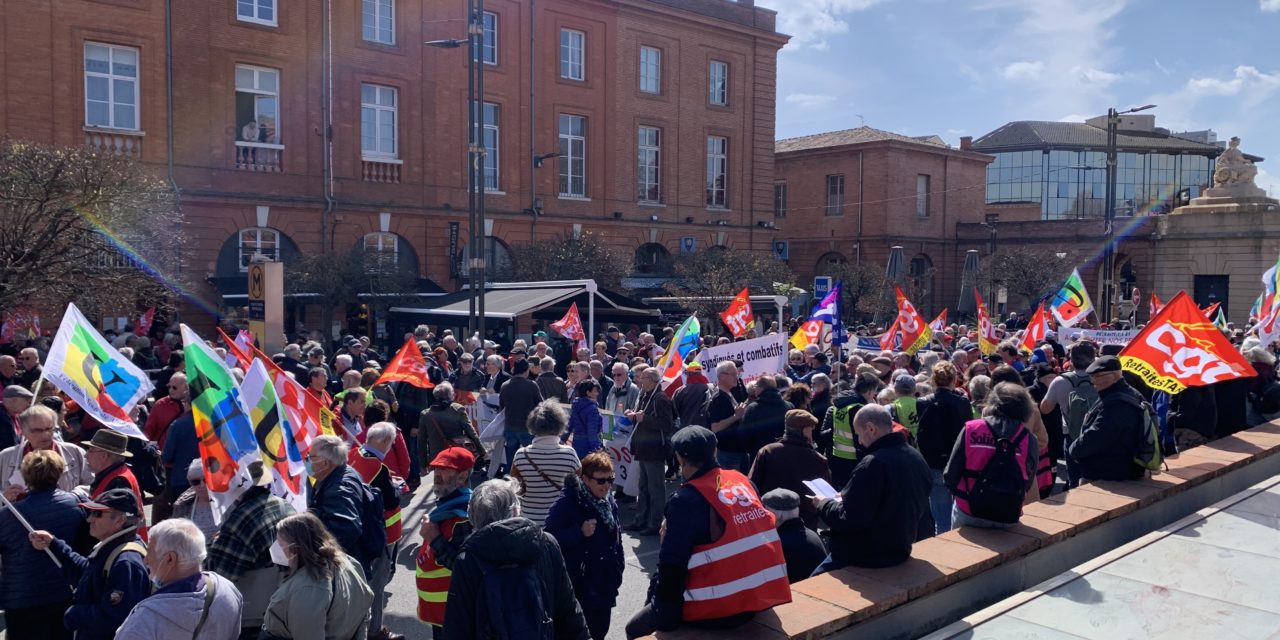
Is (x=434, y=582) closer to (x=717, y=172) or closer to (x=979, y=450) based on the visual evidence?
(x=979, y=450)

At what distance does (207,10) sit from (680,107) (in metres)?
17.4

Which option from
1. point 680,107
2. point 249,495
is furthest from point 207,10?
point 249,495

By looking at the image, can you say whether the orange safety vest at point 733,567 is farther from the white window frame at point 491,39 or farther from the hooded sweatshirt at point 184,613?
the white window frame at point 491,39

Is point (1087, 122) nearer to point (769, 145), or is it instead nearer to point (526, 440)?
point (769, 145)

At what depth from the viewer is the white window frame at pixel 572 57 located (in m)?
34.8

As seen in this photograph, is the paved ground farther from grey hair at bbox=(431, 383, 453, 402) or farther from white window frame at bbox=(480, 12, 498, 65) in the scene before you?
white window frame at bbox=(480, 12, 498, 65)

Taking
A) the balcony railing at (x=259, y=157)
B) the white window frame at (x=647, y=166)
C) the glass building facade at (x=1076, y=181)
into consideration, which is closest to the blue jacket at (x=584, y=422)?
the balcony railing at (x=259, y=157)

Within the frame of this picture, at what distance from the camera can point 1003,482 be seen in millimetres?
6129

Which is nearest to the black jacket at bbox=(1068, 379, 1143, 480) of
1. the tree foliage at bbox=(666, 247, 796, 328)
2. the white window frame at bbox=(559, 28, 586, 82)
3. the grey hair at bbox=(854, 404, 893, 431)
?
the grey hair at bbox=(854, 404, 893, 431)

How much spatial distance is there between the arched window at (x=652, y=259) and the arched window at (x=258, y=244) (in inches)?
521

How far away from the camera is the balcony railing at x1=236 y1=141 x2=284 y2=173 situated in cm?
2742

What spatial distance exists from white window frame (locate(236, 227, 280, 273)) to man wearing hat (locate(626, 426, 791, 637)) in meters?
25.0

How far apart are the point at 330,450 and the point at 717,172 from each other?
3518 cm

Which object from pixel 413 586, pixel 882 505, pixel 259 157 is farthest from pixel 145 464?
pixel 259 157
